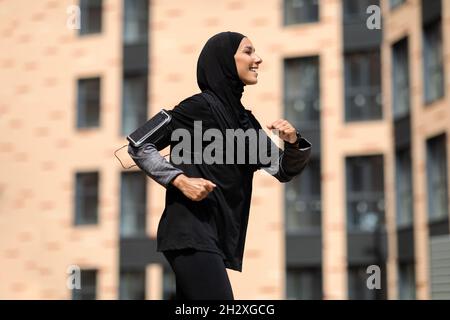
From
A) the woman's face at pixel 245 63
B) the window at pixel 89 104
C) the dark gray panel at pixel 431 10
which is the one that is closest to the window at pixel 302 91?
the dark gray panel at pixel 431 10

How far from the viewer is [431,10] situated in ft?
93.6

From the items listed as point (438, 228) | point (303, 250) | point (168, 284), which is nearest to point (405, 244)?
point (438, 228)

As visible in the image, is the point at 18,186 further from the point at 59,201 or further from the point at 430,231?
the point at 430,231

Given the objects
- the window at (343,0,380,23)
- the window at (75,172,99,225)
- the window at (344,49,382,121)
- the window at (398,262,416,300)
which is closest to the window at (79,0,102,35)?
the window at (75,172,99,225)

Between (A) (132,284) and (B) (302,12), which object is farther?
(A) (132,284)

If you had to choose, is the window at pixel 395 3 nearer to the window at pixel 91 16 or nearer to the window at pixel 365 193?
the window at pixel 365 193

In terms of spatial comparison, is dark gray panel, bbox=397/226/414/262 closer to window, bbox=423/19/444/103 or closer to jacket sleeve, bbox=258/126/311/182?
window, bbox=423/19/444/103

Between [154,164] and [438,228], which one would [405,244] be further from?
[154,164]

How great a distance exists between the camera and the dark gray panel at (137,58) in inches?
1326

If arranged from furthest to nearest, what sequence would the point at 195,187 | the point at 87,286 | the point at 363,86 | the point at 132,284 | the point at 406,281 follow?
the point at 87,286, the point at 132,284, the point at 363,86, the point at 406,281, the point at 195,187

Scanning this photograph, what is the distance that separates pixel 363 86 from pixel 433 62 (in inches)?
130

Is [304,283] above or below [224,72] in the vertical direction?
below

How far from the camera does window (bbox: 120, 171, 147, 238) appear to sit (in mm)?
32844

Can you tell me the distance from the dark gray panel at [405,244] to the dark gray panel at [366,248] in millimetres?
668
